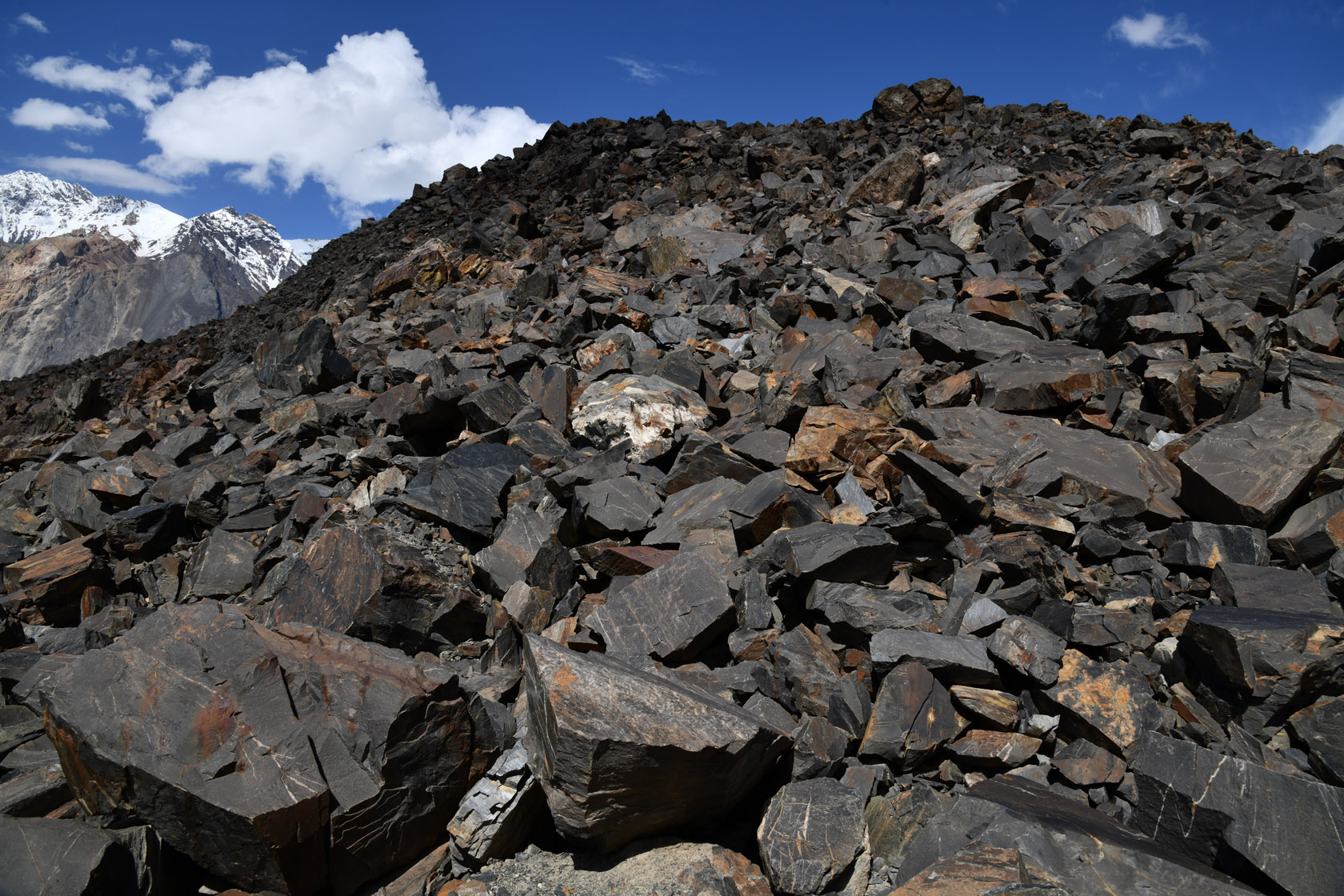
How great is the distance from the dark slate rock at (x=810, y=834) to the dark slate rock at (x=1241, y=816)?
4.49 ft

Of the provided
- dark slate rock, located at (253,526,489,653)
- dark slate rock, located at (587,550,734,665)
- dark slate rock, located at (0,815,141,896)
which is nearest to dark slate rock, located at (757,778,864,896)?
dark slate rock, located at (587,550,734,665)

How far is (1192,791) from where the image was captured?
2.94 meters

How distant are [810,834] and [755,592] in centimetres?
161

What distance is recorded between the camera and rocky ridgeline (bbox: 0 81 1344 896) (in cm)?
309

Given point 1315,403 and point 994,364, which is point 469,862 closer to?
point 994,364

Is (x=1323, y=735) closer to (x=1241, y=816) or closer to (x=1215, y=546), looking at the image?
(x=1241, y=816)

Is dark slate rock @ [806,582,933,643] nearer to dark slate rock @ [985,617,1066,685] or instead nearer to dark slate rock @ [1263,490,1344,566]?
dark slate rock @ [985,617,1066,685]

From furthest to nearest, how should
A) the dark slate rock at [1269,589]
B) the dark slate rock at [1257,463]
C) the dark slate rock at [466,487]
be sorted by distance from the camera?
the dark slate rock at [466,487], the dark slate rock at [1257,463], the dark slate rock at [1269,589]

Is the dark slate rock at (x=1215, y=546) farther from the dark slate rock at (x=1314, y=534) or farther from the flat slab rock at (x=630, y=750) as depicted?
the flat slab rock at (x=630, y=750)

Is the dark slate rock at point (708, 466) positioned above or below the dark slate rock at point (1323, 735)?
above

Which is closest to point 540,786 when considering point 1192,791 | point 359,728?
point 359,728

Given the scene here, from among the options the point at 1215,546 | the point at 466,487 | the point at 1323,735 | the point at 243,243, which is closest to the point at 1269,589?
the point at 1215,546

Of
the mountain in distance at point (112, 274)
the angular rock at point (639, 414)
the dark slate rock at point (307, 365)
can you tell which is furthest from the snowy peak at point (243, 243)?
the angular rock at point (639, 414)

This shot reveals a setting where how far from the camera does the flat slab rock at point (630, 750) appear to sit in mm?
3100
